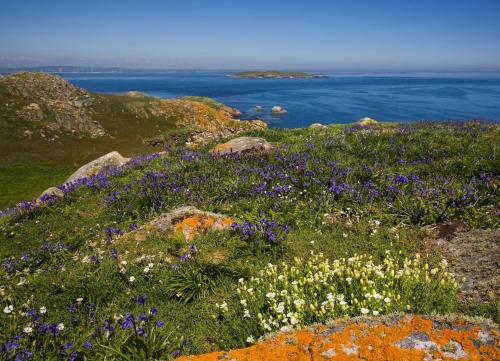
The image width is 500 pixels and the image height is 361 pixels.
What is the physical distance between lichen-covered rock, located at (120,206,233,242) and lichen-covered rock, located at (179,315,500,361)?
14.5 feet

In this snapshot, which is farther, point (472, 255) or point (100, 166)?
point (100, 166)

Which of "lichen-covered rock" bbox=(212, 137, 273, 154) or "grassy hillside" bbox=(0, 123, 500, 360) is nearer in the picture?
"grassy hillside" bbox=(0, 123, 500, 360)

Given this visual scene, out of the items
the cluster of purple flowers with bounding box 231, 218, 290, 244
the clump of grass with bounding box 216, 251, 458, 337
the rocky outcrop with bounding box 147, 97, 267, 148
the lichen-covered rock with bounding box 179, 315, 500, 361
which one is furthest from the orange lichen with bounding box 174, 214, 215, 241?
the rocky outcrop with bounding box 147, 97, 267, 148

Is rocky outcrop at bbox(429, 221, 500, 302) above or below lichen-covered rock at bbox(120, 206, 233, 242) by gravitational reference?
above

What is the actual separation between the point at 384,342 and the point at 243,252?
13.0ft

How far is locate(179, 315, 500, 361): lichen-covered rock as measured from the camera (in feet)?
9.12

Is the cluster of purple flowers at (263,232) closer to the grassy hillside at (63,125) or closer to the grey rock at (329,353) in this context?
the grey rock at (329,353)

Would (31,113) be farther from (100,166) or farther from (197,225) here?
(197,225)

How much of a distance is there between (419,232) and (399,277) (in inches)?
97.5

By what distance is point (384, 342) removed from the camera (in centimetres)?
293

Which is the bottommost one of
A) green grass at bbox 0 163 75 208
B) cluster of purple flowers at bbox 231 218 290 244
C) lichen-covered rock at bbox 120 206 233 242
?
green grass at bbox 0 163 75 208

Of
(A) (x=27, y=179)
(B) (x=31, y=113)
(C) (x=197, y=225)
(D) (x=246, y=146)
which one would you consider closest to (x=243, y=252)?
(C) (x=197, y=225)

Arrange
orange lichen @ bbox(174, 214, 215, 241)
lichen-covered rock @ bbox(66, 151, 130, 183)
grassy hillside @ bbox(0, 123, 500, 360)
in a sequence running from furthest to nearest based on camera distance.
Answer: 1. lichen-covered rock @ bbox(66, 151, 130, 183)
2. orange lichen @ bbox(174, 214, 215, 241)
3. grassy hillside @ bbox(0, 123, 500, 360)

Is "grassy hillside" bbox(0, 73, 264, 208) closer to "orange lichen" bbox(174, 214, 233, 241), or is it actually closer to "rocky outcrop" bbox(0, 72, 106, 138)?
"rocky outcrop" bbox(0, 72, 106, 138)
